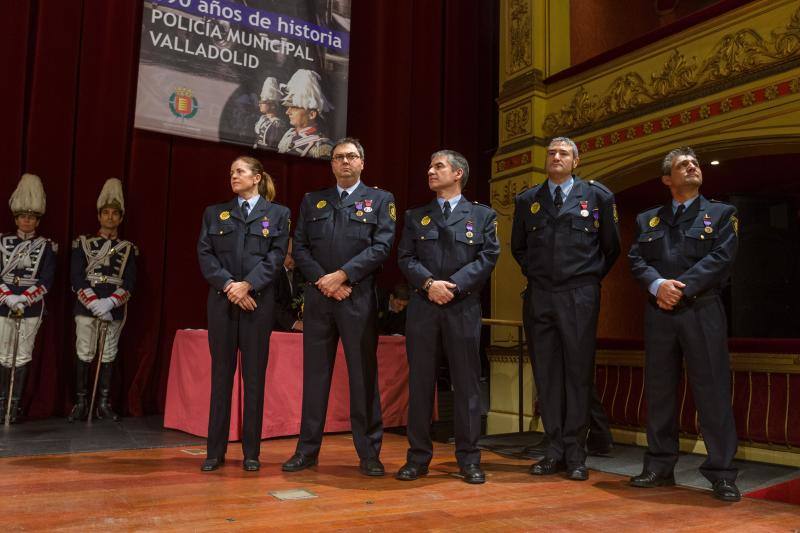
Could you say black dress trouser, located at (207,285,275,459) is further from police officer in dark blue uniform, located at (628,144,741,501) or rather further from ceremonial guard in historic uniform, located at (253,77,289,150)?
ceremonial guard in historic uniform, located at (253,77,289,150)

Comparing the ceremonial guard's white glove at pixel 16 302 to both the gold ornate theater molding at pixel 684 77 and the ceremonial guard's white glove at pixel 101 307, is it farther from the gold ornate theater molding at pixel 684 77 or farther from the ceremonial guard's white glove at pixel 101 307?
the gold ornate theater molding at pixel 684 77

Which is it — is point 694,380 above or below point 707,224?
below

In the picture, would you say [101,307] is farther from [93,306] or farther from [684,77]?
[684,77]

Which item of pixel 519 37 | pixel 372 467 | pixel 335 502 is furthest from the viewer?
pixel 519 37

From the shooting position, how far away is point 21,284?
4.60 m

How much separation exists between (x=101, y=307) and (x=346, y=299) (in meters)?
2.63

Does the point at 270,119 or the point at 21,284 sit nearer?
the point at 21,284

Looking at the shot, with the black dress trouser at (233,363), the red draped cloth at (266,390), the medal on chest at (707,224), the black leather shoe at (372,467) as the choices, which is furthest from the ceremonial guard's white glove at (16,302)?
the medal on chest at (707,224)

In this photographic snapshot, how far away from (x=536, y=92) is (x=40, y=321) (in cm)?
437

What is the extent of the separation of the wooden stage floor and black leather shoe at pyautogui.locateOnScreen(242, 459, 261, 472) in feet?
0.10

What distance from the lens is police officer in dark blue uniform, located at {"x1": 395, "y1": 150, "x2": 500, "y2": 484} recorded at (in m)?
2.80

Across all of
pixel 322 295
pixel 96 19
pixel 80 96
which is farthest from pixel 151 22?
pixel 322 295

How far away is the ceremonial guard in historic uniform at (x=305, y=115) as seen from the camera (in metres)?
5.95

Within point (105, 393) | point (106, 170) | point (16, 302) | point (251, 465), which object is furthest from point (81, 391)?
point (251, 465)
